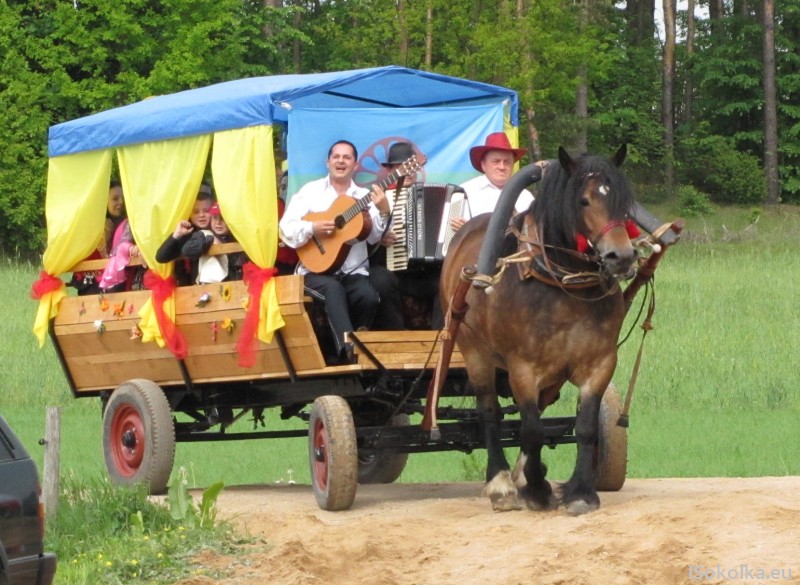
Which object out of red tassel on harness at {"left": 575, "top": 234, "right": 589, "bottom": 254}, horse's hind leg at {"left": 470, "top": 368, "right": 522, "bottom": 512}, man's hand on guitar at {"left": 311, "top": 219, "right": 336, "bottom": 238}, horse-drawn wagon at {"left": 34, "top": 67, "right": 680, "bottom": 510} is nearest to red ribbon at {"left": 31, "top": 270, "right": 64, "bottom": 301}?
horse-drawn wagon at {"left": 34, "top": 67, "right": 680, "bottom": 510}

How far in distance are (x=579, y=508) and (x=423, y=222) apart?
2466mm

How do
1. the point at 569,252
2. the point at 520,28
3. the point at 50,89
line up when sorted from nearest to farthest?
the point at 569,252, the point at 520,28, the point at 50,89

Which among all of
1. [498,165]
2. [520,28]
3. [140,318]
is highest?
[520,28]

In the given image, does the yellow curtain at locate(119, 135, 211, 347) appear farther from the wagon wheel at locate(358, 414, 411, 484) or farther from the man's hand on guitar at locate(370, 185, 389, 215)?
the wagon wheel at locate(358, 414, 411, 484)

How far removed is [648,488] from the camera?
471 inches

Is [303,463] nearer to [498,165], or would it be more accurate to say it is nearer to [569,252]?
[498,165]

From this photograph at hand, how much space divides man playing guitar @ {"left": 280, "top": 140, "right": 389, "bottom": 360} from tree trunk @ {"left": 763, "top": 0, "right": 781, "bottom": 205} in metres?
38.0

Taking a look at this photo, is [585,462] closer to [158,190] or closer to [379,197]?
[379,197]

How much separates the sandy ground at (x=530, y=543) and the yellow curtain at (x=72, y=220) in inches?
116

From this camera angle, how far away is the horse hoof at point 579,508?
9906 millimetres

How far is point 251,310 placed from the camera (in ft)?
37.2

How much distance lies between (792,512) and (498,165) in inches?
141

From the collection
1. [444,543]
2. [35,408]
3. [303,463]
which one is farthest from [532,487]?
[35,408]

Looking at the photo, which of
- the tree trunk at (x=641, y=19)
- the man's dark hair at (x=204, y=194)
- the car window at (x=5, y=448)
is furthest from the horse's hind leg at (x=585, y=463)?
the tree trunk at (x=641, y=19)
